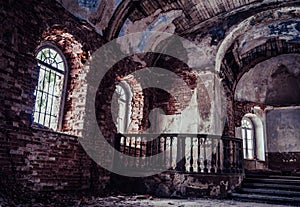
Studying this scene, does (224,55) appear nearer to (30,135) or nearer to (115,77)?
(115,77)

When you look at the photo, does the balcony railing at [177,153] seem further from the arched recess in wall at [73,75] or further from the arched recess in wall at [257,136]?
the arched recess in wall at [257,136]

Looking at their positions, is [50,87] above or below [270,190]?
above

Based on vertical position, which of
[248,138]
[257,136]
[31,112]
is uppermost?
[257,136]

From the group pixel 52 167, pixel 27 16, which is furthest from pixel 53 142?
pixel 27 16

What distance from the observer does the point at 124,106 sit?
9.09 metres

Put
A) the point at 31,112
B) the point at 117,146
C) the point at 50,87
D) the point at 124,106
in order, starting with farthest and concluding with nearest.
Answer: the point at 124,106
the point at 117,146
the point at 50,87
the point at 31,112

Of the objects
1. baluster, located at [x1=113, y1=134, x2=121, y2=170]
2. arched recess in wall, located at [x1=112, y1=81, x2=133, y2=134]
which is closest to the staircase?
baluster, located at [x1=113, y1=134, x2=121, y2=170]

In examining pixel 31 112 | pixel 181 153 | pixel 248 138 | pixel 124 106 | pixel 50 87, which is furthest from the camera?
pixel 248 138

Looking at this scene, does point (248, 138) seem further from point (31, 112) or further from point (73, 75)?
point (31, 112)

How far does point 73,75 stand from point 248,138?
32.8ft

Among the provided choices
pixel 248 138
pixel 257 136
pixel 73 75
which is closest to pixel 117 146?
pixel 73 75

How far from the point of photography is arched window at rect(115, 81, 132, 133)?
8.93 metres

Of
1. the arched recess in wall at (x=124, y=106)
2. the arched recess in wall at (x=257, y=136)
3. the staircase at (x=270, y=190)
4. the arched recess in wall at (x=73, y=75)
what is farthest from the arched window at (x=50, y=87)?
the arched recess in wall at (x=257, y=136)

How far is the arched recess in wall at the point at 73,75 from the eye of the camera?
253 inches
